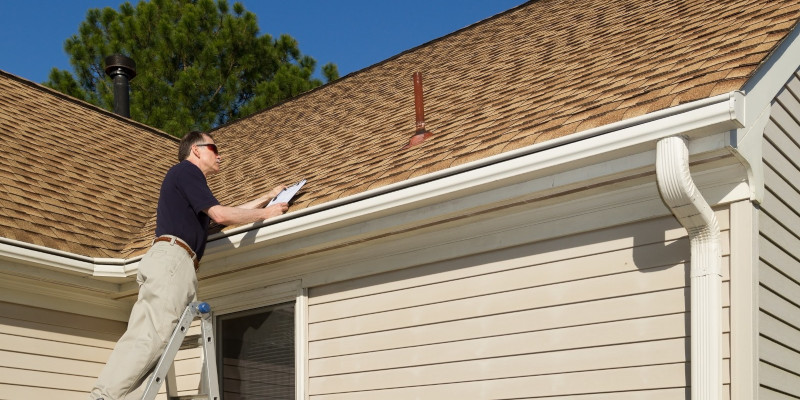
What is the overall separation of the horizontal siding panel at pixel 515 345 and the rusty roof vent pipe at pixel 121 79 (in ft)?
32.2

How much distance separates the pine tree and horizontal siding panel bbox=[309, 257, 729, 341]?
64.5ft

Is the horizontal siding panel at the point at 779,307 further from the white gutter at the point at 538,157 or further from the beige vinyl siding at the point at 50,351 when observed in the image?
the beige vinyl siding at the point at 50,351

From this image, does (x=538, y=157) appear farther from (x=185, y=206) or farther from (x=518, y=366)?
(x=185, y=206)

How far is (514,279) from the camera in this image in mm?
5902

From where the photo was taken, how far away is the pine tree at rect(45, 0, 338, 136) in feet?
85.8

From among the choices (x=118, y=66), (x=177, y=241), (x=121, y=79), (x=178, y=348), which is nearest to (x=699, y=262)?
(x=178, y=348)

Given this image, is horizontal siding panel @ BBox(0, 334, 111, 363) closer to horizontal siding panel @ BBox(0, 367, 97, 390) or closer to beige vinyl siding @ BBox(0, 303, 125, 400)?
beige vinyl siding @ BBox(0, 303, 125, 400)

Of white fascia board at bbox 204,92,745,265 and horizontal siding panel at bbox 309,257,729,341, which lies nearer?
white fascia board at bbox 204,92,745,265

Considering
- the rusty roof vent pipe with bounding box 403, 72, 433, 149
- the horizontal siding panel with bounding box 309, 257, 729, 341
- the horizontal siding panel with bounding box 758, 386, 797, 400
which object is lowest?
the horizontal siding panel with bounding box 758, 386, 797, 400

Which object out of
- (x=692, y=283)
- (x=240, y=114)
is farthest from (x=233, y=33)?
(x=692, y=283)

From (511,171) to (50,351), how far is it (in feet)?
14.4

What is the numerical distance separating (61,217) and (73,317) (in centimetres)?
94

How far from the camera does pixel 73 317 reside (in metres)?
8.12

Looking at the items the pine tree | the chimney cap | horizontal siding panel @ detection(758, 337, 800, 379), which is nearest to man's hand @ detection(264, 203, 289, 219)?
horizontal siding panel @ detection(758, 337, 800, 379)
